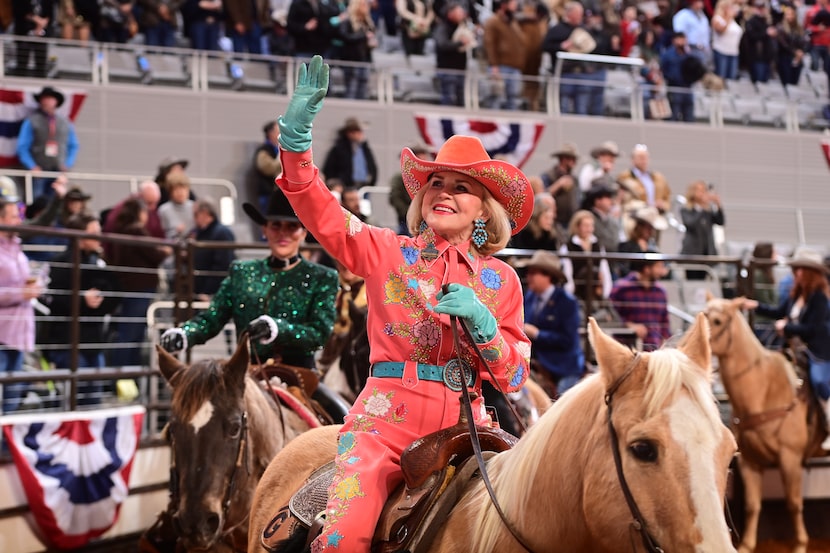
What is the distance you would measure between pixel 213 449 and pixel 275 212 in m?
1.79

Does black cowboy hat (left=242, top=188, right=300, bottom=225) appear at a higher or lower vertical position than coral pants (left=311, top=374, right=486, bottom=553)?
higher

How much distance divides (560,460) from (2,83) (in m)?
11.5

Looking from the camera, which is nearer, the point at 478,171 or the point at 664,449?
the point at 664,449

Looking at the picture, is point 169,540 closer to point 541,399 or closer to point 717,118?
point 541,399

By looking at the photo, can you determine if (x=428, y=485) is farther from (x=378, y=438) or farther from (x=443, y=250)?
(x=443, y=250)

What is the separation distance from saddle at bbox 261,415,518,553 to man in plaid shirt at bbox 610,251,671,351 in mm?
6680

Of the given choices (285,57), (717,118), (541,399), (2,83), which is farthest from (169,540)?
(717,118)

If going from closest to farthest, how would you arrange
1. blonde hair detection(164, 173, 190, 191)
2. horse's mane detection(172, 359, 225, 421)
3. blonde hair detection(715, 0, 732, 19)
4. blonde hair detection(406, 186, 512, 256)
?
blonde hair detection(406, 186, 512, 256)
horse's mane detection(172, 359, 225, 421)
blonde hair detection(164, 173, 190, 191)
blonde hair detection(715, 0, 732, 19)

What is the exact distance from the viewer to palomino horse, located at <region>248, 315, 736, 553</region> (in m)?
2.34

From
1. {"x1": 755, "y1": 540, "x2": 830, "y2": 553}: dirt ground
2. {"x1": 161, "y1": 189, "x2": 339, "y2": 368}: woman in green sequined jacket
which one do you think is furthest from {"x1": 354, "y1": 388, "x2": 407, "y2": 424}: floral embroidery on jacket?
{"x1": 755, "y1": 540, "x2": 830, "y2": 553}: dirt ground

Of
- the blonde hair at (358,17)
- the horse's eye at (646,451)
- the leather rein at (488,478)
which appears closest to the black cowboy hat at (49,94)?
the blonde hair at (358,17)

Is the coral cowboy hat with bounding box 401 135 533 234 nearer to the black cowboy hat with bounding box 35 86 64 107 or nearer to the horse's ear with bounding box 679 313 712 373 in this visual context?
the horse's ear with bounding box 679 313 712 373

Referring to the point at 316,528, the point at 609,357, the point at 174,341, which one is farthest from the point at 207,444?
the point at 609,357

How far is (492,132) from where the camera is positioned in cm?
1560
